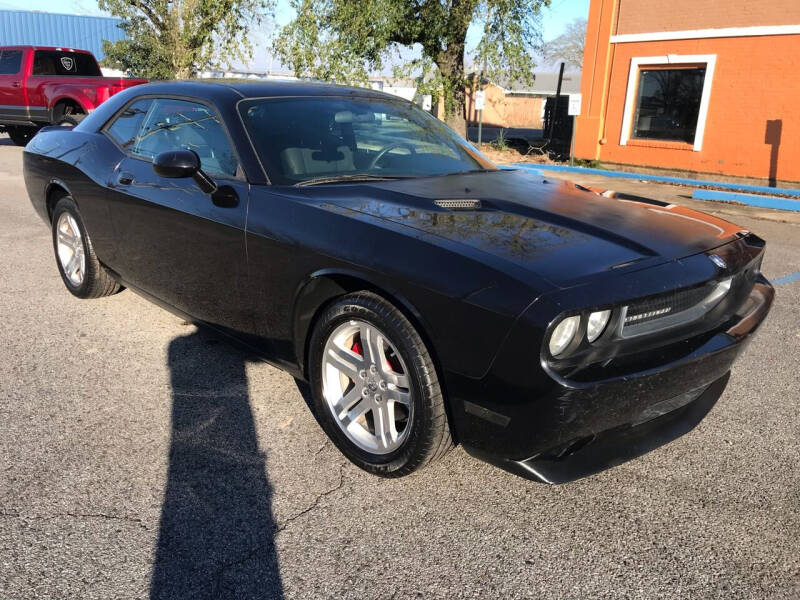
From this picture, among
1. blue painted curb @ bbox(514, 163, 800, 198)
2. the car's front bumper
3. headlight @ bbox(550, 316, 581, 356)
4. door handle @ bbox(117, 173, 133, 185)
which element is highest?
door handle @ bbox(117, 173, 133, 185)

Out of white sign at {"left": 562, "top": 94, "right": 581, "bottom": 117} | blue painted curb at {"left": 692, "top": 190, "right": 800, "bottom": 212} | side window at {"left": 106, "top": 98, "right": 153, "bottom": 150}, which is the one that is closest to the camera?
side window at {"left": 106, "top": 98, "right": 153, "bottom": 150}

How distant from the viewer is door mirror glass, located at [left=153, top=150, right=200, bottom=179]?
308 cm

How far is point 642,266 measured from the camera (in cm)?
236

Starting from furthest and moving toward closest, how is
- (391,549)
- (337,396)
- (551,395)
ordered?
(337,396) → (391,549) → (551,395)

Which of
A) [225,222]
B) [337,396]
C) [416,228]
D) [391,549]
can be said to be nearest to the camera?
[391,549]

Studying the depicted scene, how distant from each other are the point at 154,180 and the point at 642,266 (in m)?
2.64

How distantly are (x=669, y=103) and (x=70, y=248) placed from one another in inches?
508

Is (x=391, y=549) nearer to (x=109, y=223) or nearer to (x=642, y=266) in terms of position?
(x=642, y=266)

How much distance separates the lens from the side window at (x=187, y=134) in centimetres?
331

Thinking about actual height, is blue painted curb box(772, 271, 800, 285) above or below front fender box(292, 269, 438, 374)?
below

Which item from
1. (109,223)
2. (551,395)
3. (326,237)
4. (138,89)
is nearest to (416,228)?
(326,237)

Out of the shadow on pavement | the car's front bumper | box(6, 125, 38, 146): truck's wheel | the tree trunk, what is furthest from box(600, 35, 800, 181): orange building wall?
box(6, 125, 38, 146): truck's wheel

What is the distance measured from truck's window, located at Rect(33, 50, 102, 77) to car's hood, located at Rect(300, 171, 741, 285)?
15243 millimetres

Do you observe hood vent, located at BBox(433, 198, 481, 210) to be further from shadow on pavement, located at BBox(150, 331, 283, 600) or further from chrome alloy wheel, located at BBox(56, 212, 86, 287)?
chrome alloy wheel, located at BBox(56, 212, 86, 287)
